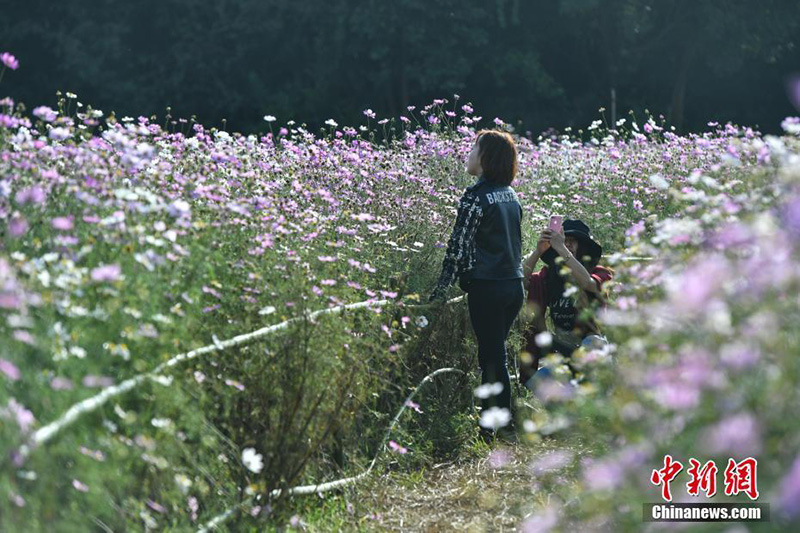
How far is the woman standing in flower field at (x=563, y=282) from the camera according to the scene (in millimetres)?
5957

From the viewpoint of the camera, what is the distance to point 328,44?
2883 centimetres

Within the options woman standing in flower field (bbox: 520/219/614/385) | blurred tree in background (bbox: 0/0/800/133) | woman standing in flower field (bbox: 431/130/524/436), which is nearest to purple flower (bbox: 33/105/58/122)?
woman standing in flower field (bbox: 431/130/524/436)

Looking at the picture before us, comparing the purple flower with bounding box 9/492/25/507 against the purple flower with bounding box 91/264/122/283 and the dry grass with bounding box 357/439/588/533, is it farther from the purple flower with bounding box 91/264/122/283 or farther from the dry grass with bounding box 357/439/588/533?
the dry grass with bounding box 357/439/588/533

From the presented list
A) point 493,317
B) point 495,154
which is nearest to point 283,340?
point 493,317

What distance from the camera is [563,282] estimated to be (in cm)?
637

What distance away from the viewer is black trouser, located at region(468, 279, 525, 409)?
19.9 ft

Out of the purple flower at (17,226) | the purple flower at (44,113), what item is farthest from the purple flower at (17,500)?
the purple flower at (44,113)

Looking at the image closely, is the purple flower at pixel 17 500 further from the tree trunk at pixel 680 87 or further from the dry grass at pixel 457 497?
the tree trunk at pixel 680 87

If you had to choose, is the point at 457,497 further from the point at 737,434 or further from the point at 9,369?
the point at 737,434

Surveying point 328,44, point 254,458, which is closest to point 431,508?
point 254,458

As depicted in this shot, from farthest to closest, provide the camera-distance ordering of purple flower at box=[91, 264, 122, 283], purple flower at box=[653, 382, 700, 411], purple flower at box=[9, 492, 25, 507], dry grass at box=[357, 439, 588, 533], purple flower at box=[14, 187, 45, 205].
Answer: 1. dry grass at box=[357, 439, 588, 533]
2. purple flower at box=[14, 187, 45, 205]
3. purple flower at box=[91, 264, 122, 283]
4. purple flower at box=[9, 492, 25, 507]
5. purple flower at box=[653, 382, 700, 411]

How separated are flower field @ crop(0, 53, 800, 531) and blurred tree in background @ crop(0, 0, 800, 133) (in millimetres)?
22343

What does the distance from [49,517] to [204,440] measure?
809mm

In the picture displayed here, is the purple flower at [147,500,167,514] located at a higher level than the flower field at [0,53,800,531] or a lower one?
lower
